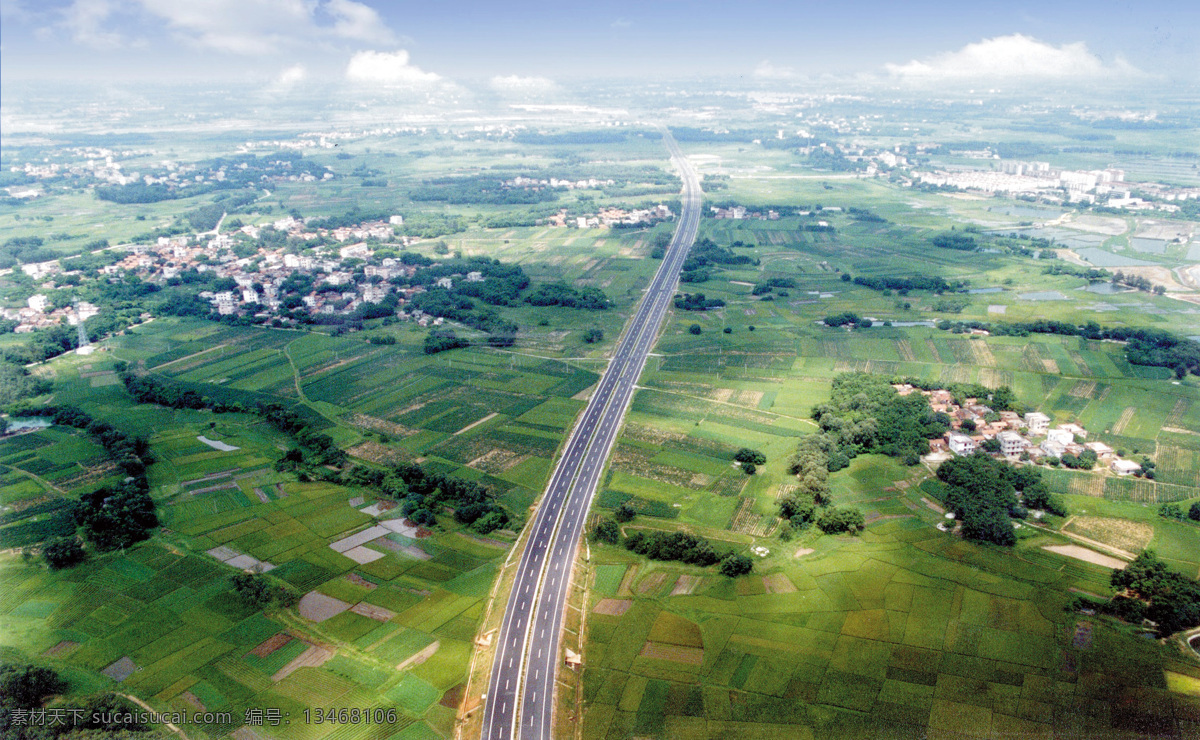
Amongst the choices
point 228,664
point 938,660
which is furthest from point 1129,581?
point 228,664

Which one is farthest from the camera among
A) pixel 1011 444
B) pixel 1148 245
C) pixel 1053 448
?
pixel 1148 245

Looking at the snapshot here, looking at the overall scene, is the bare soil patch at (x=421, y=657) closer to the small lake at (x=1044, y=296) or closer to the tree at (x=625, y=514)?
the tree at (x=625, y=514)

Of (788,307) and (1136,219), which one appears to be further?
(1136,219)

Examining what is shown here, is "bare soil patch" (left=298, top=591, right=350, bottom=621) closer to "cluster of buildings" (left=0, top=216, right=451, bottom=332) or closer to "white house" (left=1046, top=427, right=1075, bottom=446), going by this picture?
"white house" (left=1046, top=427, right=1075, bottom=446)

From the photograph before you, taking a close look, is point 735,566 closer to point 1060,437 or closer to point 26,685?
point 1060,437

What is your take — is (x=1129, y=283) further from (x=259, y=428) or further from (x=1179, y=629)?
(x=259, y=428)

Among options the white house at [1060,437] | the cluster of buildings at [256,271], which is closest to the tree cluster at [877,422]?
the white house at [1060,437]

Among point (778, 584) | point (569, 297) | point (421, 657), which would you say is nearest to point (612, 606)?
point (778, 584)
